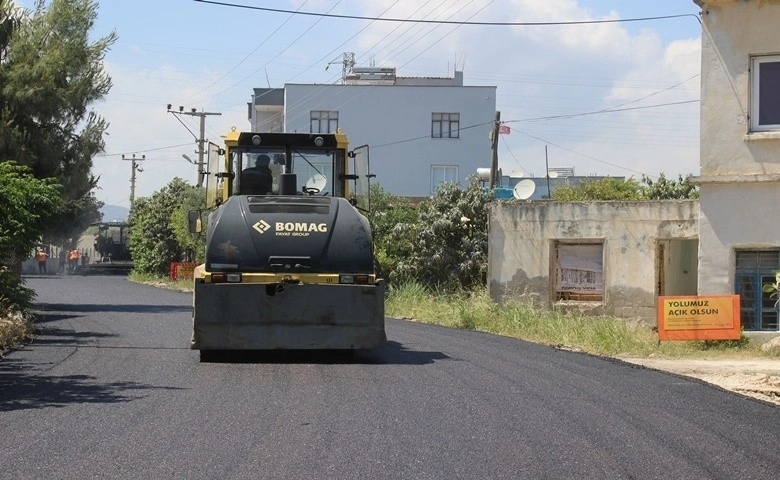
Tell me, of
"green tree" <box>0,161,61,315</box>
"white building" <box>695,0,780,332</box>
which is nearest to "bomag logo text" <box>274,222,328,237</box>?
"green tree" <box>0,161,61,315</box>

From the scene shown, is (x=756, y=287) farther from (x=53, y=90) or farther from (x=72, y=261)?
(x=72, y=261)

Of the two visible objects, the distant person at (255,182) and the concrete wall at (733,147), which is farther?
the concrete wall at (733,147)

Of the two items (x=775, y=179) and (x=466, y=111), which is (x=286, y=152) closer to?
(x=775, y=179)

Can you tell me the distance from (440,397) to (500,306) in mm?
14586

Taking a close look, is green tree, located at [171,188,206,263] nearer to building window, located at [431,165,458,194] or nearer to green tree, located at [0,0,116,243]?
building window, located at [431,165,458,194]

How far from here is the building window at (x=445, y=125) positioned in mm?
63625

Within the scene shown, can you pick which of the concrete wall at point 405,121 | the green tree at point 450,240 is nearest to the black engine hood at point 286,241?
the green tree at point 450,240

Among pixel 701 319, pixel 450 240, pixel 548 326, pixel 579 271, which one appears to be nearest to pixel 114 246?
pixel 450 240

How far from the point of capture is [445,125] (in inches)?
2512

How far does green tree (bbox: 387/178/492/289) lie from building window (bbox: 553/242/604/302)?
2958mm

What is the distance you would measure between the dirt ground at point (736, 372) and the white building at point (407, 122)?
45.9 metres

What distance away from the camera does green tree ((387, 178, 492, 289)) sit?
3022cm

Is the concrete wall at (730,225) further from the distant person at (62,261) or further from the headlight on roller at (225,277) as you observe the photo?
the distant person at (62,261)

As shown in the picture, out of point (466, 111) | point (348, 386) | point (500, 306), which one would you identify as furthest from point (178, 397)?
point (466, 111)
